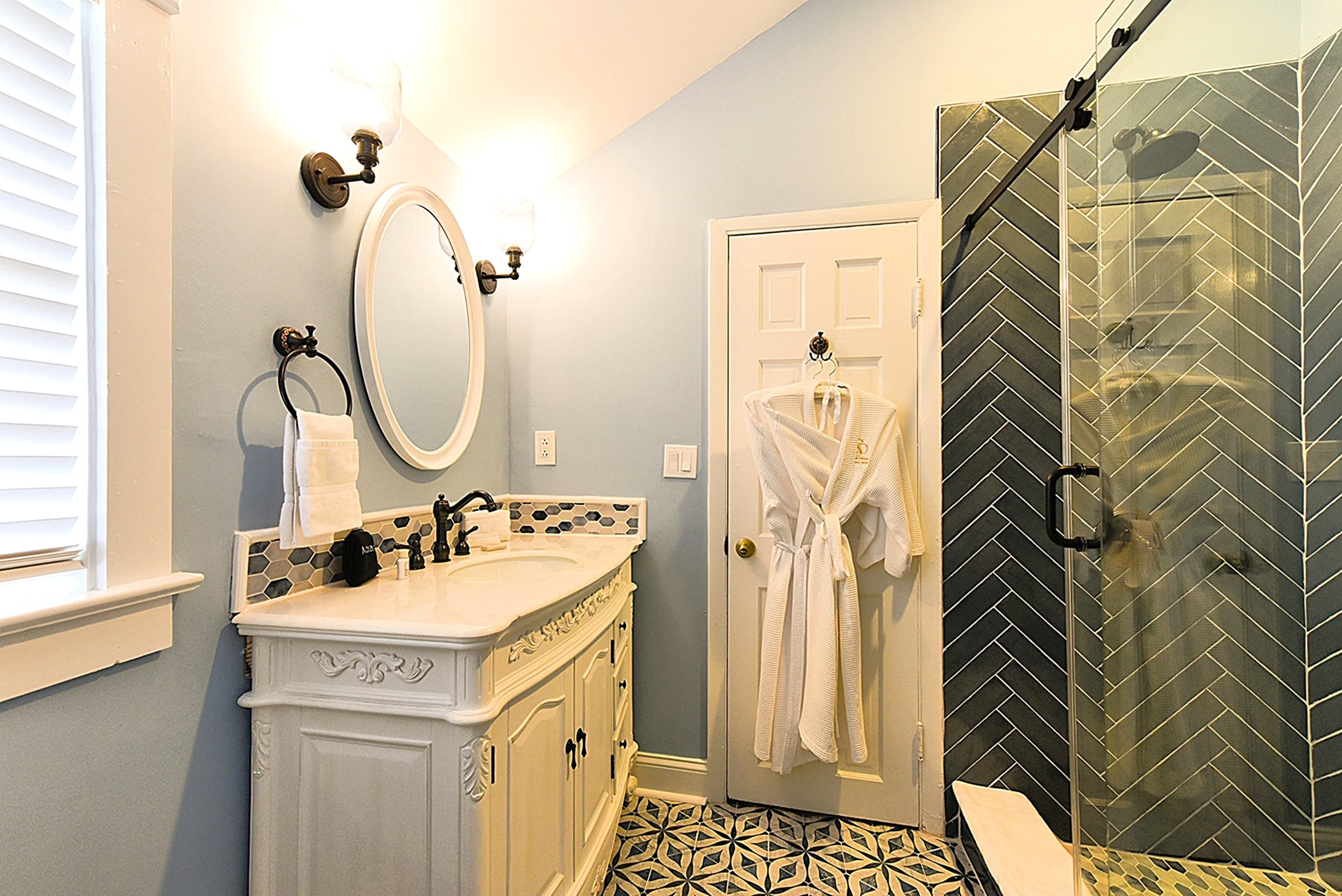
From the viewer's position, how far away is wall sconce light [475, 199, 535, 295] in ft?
7.04

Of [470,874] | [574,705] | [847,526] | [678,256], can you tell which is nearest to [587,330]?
[678,256]

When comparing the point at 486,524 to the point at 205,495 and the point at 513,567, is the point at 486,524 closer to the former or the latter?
the point at 513,567

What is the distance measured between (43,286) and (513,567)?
46.4 inches

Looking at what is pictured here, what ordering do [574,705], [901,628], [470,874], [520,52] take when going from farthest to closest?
1. [901,628]
2. [520,52]
3. [574,705]
4. [470,874]

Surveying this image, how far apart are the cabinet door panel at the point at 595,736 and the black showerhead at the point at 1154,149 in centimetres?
156

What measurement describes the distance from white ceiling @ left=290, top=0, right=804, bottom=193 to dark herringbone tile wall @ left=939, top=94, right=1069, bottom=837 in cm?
87

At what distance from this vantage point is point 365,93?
1.35 meters

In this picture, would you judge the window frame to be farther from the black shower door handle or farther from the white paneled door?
the black shower door handle

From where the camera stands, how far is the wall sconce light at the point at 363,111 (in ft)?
4.42

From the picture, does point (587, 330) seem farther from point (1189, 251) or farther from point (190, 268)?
point (1189, 251)

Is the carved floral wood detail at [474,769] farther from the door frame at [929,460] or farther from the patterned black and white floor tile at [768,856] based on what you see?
the door frame at [929,460]

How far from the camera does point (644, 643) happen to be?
7.18 feet

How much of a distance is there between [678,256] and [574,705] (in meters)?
1.50

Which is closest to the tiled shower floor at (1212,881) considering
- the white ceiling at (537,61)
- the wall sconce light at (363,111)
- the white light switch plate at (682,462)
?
the white light switch plate at (682,462)
